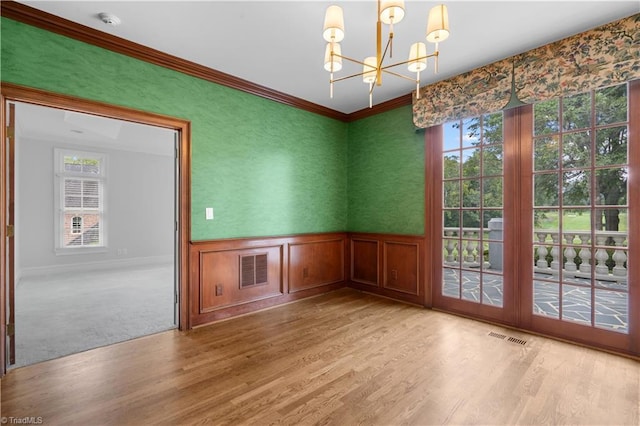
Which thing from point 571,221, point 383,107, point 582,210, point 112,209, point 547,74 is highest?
point 383,107

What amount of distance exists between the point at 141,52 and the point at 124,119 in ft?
2.14

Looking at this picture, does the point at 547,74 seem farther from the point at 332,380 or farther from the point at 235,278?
the point at 235,278

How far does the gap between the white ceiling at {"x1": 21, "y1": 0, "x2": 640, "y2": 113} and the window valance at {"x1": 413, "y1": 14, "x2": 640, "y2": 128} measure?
9cm

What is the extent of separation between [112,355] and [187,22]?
9.45 feet

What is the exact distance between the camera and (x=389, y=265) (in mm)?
4297

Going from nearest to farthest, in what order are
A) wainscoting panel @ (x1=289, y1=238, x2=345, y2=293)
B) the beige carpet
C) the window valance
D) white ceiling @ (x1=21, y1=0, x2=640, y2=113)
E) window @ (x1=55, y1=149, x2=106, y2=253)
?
1. white ceiling @ (x1=21, y1=0, x2=640, y2=113)
2. the window valance
3. the beige carpet
4. wainscoting panel @ (x1=289, y1=238, x2=345, y2=293)
5. window @ (x1=55, y1=149, x2=106, y2=253)

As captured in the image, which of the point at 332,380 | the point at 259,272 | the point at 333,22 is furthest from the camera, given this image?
the point at 259,272

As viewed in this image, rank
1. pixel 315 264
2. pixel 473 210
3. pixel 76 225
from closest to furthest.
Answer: pixel 473 210 < pixel 315 264 < pixel 76 225

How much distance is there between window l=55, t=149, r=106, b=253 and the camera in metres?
6.21

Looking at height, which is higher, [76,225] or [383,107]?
[383,107]

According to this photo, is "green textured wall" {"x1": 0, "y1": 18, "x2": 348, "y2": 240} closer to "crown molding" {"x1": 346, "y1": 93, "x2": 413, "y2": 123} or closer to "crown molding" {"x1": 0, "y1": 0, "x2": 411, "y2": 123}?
"crown molding" {"x1": 0, "y1": 0, "x2": 411, "y2": 123}

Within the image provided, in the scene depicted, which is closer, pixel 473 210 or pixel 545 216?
pixel 545 216

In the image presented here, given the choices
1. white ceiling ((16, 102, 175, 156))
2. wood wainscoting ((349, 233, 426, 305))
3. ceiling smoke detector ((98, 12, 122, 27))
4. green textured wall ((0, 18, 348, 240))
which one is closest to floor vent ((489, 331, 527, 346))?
wood wainscoting ((349, 233, 426, 305))

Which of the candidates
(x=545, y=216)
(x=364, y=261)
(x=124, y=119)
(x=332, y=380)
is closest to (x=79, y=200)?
(x=124, y=119)
